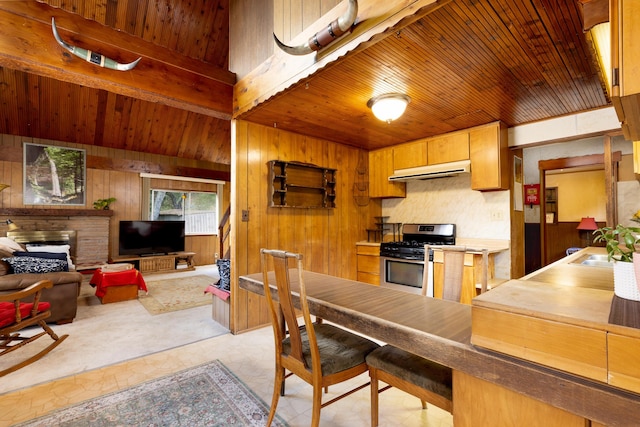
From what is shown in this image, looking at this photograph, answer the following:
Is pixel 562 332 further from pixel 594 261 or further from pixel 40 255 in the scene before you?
pixel 40 255

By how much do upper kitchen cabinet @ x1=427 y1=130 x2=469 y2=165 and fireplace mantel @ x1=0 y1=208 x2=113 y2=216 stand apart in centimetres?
645

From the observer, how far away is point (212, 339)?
9.85 feet

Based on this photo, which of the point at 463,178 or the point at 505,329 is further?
the point at 463,178

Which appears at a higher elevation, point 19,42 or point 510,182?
point 19,42

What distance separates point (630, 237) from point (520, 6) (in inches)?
54.3

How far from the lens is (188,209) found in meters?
7.77

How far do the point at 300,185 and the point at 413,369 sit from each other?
107 inches

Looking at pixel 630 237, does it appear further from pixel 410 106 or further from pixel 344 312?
pixel 410 106

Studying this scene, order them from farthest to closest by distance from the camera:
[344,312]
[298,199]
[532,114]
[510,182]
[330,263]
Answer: [330,263] → [298,199] → [510,182] → [532,114] → [344,312]

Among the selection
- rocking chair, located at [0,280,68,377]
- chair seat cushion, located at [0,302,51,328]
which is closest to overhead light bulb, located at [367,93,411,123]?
rocking chair, located at [0,280,68,377]

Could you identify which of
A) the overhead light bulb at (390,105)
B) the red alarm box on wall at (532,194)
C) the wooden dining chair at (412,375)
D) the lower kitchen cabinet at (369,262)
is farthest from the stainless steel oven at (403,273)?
the red alarm box on wall at (532,194)

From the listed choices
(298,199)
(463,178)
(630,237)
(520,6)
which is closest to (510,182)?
(463,178)

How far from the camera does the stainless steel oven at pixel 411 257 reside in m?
3.58

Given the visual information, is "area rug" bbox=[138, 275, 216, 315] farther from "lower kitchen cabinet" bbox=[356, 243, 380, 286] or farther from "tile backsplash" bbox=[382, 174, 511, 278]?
"tile backsplash" bbox=[382, 174, 511, 278]
